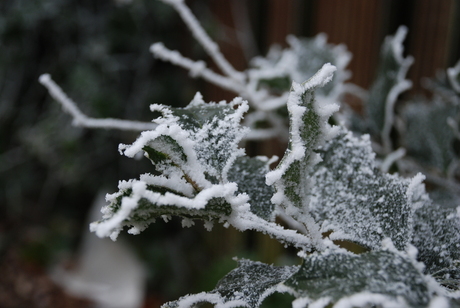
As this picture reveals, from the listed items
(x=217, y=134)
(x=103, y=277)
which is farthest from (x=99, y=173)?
(x=217, y=134)

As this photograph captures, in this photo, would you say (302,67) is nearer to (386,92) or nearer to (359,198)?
(386,92)

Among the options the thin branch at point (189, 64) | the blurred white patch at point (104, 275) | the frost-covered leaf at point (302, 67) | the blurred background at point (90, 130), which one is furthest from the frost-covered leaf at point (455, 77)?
the blurred white patch at point (104, 275)

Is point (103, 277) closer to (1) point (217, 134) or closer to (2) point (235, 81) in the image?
(2) point (235, 81)

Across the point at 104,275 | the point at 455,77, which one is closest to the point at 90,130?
the point at 104,275

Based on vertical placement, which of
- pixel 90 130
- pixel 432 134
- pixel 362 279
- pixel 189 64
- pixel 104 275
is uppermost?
pixel 90 130

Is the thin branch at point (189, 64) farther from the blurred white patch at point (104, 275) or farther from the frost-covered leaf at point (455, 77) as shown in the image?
the blurred white patch at point (104, 275)

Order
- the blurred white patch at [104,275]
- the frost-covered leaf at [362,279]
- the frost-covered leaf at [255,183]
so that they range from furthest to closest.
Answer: the blurred white patch at [104,275]
the frost-covered leaf at [255,183]
the frost-covered leaf at [362,279]

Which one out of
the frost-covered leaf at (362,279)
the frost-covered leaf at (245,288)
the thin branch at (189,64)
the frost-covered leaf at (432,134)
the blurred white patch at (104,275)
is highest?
the blurred white patch at (104,275)
